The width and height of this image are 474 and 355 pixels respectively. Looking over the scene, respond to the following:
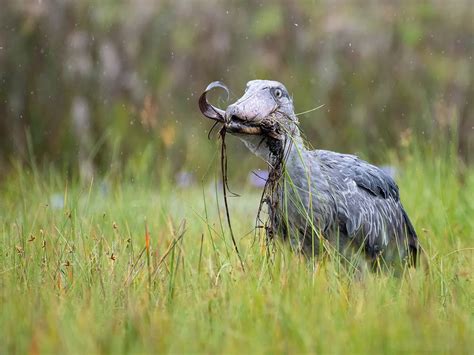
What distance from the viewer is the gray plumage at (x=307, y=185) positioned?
3.12 meters

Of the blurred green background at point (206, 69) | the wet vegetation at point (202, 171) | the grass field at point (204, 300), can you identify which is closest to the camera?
the grass field at point (204, 300)

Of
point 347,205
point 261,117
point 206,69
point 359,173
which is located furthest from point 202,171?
point 261,117

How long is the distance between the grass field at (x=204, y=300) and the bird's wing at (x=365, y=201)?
19cm

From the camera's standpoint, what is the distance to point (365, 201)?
3.48 meters

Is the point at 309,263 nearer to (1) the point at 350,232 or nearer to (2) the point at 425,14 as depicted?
(1) the point at 350,232

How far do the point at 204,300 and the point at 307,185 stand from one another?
0.75 meters

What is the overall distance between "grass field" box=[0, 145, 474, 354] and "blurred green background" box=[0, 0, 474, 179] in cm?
309

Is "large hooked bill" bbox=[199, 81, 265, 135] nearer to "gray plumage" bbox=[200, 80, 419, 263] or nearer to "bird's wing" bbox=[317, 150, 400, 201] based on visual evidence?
"gray plumage" bbox=[200, 80, 419, 263]

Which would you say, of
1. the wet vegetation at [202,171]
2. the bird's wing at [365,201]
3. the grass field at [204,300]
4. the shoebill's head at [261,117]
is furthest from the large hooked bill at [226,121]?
the bird's wing at [365,201]

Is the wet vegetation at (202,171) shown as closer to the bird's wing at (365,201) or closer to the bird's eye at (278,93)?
the bird's wing at (365,201)

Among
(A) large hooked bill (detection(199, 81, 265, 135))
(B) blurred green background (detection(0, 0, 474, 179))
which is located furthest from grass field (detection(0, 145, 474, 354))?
(B) blurred green background (detection(0, 0, 474, 179))

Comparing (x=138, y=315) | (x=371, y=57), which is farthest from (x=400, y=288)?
(x=371, y=57)

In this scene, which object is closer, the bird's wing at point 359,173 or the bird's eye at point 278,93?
the bird's eye at point 278,93

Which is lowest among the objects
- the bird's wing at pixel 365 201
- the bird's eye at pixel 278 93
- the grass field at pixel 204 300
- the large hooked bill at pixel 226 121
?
the grass field at pixel 204 300
